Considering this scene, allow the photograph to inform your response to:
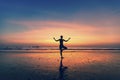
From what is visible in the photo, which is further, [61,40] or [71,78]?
[61,40]

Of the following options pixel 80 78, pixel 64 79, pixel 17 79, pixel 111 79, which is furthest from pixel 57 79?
pixel 111 79

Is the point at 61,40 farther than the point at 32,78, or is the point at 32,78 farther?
the point at 61,40

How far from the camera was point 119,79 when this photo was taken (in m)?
10.3

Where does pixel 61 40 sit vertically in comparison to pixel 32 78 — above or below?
above

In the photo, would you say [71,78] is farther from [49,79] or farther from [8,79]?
[8,79]

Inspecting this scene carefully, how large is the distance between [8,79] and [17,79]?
1.41 ft

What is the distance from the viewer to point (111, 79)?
34.1ft

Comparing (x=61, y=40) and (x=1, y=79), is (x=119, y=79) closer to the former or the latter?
(x=1, y=79)

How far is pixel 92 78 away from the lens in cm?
1056

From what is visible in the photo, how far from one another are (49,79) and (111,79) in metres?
3.00

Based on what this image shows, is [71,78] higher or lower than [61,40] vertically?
lower

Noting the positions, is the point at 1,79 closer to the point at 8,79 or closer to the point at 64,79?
the point at 8,79

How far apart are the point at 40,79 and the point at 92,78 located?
2546mm

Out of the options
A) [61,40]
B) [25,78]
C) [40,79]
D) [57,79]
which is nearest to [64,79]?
[57,79]
